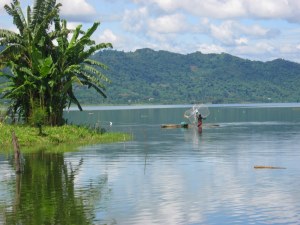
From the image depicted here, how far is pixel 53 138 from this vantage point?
60.6 metres

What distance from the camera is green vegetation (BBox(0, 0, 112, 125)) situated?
6094cm

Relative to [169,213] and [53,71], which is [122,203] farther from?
[53,71]

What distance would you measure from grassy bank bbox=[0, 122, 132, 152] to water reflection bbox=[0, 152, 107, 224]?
13.2 m

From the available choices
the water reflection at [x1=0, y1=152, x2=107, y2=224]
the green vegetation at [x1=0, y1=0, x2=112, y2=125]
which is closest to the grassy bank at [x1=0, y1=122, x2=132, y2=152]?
the green vegetation at [x1=0, y1=0, x2=112, y2=125]

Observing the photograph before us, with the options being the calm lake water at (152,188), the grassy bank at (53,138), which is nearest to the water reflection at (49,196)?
the calm lake water at (152,188)

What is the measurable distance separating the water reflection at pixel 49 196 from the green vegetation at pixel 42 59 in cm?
1854

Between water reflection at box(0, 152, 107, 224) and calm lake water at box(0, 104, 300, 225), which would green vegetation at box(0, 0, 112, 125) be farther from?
water reflection at box(0, 152, 107, 224)

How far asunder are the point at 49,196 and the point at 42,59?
3245 cm

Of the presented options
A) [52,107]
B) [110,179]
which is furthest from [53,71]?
[110,179]

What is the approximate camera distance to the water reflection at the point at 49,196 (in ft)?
82.5

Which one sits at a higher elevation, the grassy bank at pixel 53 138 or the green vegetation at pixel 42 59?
the green vegetation at pixel 42 59

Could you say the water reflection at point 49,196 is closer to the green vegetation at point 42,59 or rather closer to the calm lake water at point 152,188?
the calm lake water at point 152,188

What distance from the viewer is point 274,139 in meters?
70.7

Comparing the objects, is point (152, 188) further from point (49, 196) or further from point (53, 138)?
point (53, 138)
